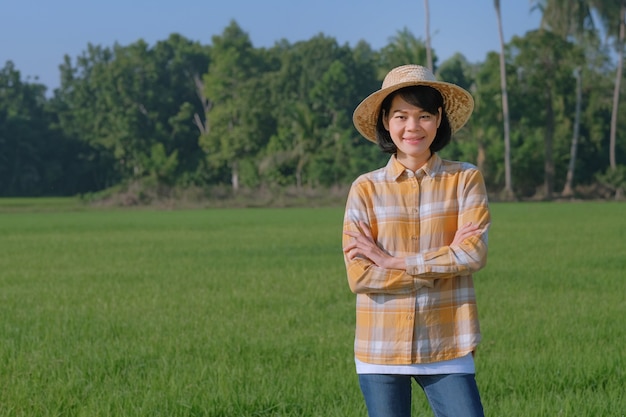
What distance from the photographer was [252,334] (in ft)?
21.8

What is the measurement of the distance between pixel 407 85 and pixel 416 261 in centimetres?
49

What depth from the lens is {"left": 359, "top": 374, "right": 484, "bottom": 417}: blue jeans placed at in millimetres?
2385

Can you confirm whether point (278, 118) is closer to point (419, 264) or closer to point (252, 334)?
point (252, 334)

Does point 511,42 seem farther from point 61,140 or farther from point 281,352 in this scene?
point 281,352

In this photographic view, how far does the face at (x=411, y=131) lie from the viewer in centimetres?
253

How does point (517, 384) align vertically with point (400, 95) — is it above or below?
below

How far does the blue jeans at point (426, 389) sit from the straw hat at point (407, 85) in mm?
724

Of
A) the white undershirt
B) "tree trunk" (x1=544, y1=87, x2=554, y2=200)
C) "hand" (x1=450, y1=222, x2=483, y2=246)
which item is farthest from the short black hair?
"tree trunk" (x1=544, y1=87, x2=554, y2=200)

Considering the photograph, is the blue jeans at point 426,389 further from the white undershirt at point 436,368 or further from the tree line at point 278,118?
the tree line at point 278,118

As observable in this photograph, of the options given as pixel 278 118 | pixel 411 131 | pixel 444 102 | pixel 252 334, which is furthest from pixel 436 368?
pixel 278 118

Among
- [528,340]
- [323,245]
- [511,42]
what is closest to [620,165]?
[511,42]

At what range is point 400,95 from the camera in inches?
101

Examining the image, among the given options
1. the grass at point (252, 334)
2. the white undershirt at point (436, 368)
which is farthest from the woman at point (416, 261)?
the grass at point (252, 334)

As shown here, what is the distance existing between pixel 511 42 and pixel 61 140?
105 ft
